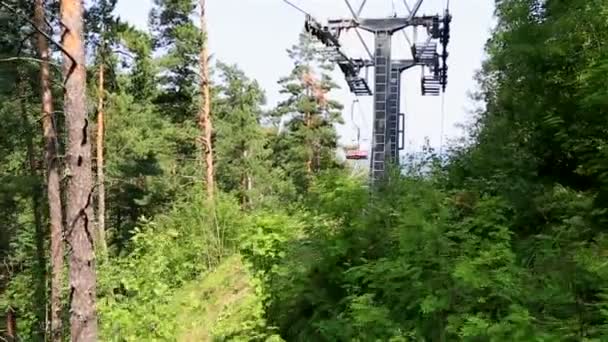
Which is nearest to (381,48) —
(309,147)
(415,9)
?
(415,9)

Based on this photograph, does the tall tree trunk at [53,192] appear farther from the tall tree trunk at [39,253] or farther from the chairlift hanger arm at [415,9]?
the chairlift hanger arm at [415,9]

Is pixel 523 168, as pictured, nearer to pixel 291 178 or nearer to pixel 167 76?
pixel 167 76

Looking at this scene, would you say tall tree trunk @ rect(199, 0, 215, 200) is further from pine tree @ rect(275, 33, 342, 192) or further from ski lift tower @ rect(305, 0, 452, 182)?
pine tree @ rect(275, 33, 342, 192)

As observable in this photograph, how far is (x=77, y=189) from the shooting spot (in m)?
4.62

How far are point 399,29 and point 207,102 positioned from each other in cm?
659

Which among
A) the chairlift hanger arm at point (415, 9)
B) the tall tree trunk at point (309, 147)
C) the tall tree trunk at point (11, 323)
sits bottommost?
the tall tree trunk at point (11, 323)

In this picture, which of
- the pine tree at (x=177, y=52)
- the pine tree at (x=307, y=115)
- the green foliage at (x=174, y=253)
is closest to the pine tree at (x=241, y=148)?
the pine tree at (x=307, y=115)

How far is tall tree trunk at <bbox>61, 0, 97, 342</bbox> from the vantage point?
457 cm

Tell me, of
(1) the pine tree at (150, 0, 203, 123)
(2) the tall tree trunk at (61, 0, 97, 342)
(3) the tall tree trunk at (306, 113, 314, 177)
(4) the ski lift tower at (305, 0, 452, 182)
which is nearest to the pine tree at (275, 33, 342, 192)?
(3) the tall tree trunk at (306, 113, 314, 177)

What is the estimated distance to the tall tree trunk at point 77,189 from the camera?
4.57 m

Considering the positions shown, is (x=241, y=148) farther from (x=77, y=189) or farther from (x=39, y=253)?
(x=77, y=189)

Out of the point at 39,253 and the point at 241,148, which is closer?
the point at 39,253

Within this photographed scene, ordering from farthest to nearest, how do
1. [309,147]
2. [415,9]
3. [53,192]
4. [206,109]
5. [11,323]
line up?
[309,147], [206,109], [11,323], [415,9], [53,192]

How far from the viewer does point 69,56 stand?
14.9 feet
